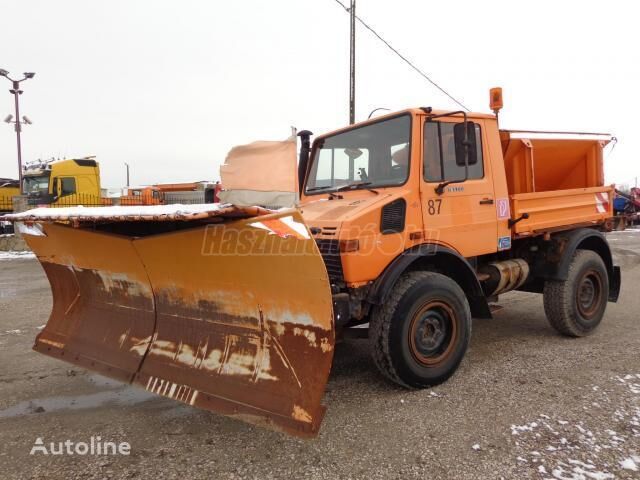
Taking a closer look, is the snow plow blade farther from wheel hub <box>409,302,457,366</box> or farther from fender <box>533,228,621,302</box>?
fender <box>533,228,621,302</box>

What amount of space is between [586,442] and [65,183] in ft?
59.9

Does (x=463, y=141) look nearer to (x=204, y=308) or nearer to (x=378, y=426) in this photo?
(x=378, y=426)

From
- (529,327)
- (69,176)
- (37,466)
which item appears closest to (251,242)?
(37,466)

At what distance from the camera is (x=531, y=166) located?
467cm

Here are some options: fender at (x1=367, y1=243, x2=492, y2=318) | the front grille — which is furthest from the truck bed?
the front grille

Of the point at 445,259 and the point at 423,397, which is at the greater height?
the point at 445,259

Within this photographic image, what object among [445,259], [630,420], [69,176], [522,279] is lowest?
[630,420]

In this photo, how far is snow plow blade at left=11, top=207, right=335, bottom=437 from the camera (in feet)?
8.71

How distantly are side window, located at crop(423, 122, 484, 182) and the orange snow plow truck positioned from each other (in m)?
0.01

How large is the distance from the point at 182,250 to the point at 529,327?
14.5 ft

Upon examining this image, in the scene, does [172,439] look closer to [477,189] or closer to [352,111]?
[477,189]

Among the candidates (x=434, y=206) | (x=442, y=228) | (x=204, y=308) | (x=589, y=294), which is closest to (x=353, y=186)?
(x=434, y=206)

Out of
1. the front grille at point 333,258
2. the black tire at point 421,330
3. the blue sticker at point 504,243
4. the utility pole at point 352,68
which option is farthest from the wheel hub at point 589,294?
the utility pole at point 352,68

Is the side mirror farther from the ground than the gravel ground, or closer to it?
farther from the ground
